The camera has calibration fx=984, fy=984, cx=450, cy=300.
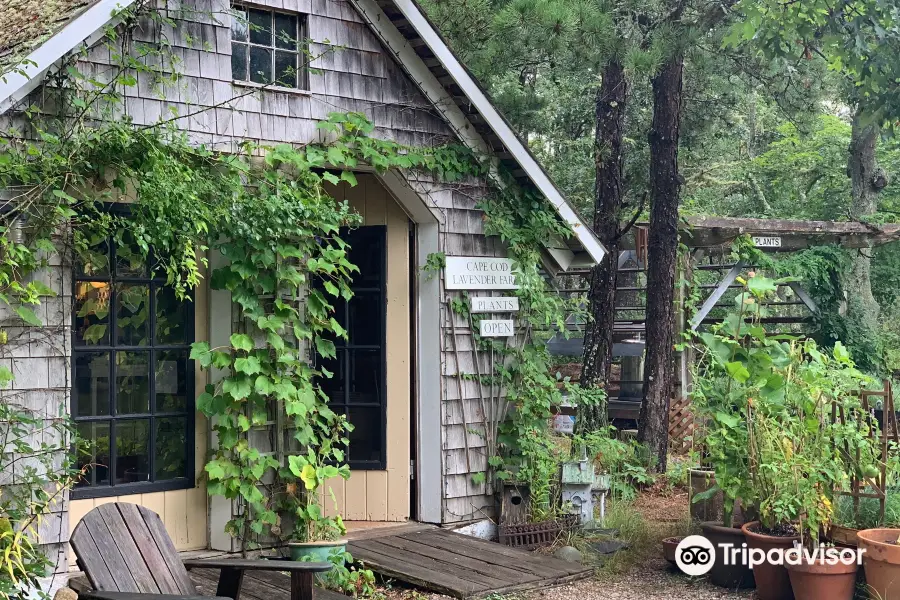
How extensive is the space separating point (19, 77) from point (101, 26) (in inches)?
27.2

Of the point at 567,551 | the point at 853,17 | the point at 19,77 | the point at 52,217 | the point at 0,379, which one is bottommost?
the point at 567,551

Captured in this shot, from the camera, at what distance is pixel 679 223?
11852 millimetres

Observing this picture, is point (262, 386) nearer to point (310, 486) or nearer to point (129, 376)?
point (310, 486)

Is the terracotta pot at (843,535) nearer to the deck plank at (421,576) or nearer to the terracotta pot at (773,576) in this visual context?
the terracotta pot at (773,576)

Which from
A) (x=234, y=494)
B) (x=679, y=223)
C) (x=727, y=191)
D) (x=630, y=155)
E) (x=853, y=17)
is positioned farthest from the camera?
(x=727, y=191)

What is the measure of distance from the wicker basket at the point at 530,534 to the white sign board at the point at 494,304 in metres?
1.72

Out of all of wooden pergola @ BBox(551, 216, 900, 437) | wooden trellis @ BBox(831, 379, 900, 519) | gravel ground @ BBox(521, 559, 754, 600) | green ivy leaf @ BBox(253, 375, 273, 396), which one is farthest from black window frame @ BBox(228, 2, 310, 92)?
wooden pergola @ BBox(551, 216, 900, 437)

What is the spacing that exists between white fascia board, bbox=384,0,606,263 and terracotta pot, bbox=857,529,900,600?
3290mm

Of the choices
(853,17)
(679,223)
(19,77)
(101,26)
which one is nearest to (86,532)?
(19,77)

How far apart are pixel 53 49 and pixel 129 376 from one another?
221 cm

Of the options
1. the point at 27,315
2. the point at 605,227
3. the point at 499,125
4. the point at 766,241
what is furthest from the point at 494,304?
the point at 766,241

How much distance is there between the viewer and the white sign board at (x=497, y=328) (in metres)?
7.90

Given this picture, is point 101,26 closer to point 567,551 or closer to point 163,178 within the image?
point 163,178

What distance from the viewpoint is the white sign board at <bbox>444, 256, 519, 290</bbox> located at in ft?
25.4
